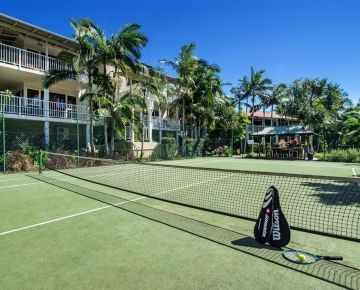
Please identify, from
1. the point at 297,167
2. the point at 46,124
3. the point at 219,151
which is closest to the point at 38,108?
the point at 46,124

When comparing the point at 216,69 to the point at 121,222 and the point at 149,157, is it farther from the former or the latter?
the point at 121,222

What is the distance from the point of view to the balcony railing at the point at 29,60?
66.3 feet

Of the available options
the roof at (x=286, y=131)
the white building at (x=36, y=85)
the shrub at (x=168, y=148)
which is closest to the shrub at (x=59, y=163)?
the white building at (x=36, y=85)

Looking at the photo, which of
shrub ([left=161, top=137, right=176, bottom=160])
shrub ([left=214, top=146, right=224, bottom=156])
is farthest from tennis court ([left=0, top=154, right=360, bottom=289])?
shrub ([left=214, top=146, right=224, bottom=156])

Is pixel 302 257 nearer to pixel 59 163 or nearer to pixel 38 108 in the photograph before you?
pixel 59 163

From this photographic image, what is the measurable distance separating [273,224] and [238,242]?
2.12ft

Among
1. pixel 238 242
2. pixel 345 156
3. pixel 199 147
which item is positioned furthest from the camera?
pixel 199 147

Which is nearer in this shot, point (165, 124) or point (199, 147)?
point (165, 124)

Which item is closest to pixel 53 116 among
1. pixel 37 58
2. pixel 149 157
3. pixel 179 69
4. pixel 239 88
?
pixel 37 58

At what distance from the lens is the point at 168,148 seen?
2964 centimetres

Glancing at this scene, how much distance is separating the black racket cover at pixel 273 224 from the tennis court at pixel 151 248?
0.54ft

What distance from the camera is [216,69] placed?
33.6m

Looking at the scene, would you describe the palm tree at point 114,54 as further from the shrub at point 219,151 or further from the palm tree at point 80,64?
the shrub at point 219,151

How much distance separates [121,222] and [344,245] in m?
3.99
